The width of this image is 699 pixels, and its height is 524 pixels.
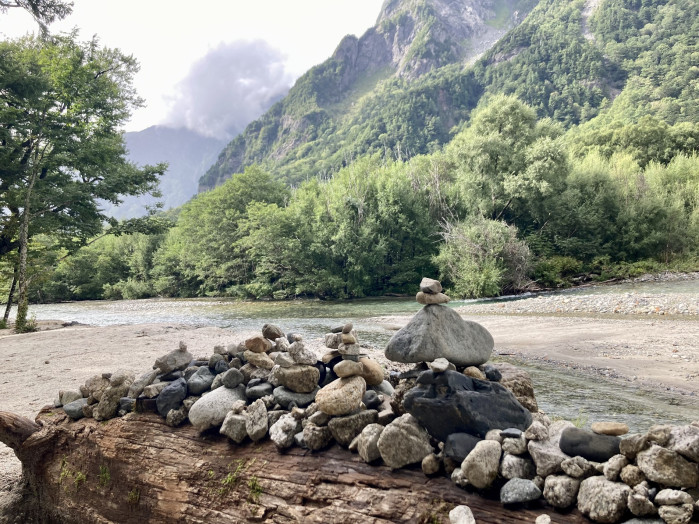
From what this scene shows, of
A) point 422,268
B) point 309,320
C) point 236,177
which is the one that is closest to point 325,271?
point 422,268

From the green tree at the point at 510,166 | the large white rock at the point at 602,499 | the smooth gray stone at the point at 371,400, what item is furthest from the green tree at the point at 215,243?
the large white rock at the point at 602,499

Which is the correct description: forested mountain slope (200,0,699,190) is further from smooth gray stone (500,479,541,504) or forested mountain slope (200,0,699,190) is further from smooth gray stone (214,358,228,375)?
smooth gray stone (500,479,541,504)

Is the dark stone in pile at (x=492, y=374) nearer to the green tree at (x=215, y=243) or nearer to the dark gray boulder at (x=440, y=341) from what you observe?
the dark gray boulder at (x=440, y=341)

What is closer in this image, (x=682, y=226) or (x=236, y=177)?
(x=682, y=226)

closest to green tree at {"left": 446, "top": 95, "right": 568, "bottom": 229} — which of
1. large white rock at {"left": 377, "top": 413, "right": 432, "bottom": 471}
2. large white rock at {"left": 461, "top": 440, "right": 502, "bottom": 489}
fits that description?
large white rock at {"left": 377, "top": 413, "right": 432, "bottom": 471}

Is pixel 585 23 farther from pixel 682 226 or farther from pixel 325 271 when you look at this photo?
pixel 325 271

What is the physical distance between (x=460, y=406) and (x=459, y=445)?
0.30 metres

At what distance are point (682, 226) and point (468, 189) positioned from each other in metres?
20.7

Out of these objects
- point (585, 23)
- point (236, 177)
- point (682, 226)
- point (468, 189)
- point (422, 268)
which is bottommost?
point (422, 268)

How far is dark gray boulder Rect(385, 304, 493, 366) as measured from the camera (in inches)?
160

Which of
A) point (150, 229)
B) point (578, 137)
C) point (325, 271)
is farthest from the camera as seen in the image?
point (578, 137)

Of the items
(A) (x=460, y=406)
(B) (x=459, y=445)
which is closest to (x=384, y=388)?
(A) (x=460, y=406)

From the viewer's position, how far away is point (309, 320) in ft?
83.9

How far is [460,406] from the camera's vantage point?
130 inches
